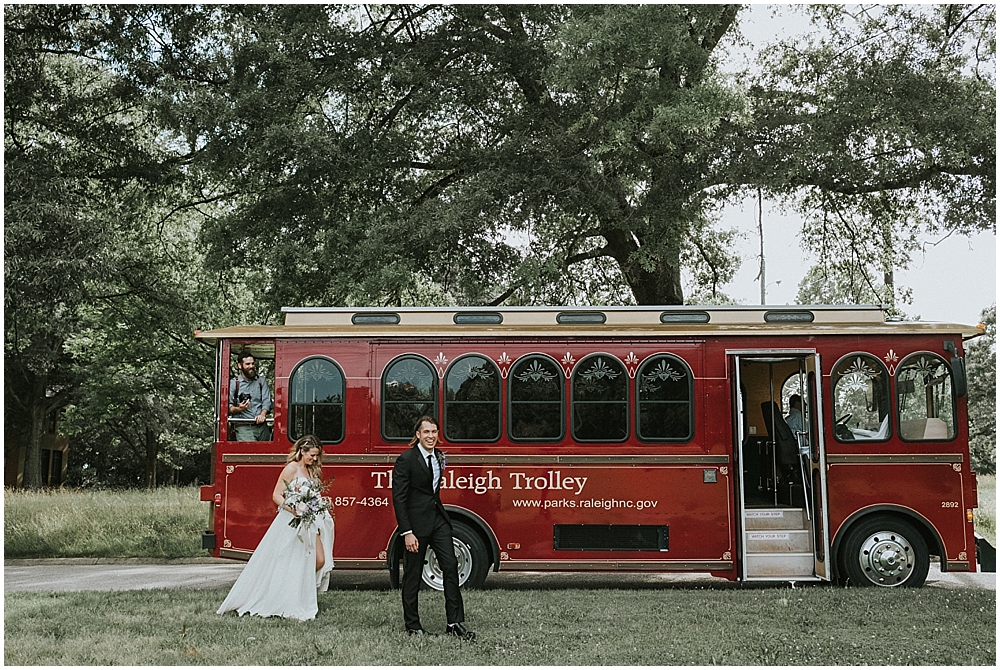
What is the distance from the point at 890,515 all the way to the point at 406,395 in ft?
18.6

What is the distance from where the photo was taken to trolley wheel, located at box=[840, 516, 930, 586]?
35.3 feet

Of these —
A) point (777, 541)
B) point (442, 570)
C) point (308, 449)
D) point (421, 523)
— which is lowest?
point (777, 541)

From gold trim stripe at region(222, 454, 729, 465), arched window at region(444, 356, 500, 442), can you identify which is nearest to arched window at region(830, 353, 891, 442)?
Answer: gold trim stripe at region(222, 454, 729, 465)

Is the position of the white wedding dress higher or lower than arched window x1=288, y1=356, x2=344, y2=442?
lower

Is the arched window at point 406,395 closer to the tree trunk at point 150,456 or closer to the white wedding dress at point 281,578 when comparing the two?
the white wedding dress at point 281,578

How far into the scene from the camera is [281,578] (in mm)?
9359

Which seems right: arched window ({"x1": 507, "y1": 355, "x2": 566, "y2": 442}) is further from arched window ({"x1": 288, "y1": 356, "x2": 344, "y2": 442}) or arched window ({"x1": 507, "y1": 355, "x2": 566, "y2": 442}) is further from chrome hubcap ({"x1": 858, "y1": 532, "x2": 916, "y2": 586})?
chrome hubcap ({"x1": 858, "y1": 532, "x2": 916, "y2": 586})

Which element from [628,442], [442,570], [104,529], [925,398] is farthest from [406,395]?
[104,529]

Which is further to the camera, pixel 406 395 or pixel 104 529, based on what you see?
pixel 104 529

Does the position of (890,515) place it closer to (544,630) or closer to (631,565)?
(631,565)

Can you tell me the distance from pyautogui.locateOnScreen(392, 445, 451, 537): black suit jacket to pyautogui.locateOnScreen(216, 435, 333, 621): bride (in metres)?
1.62

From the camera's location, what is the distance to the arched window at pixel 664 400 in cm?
1109

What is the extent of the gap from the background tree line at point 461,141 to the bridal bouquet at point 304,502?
19.6 feet

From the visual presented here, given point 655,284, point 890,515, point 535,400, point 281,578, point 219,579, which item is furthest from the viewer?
point 655,284
